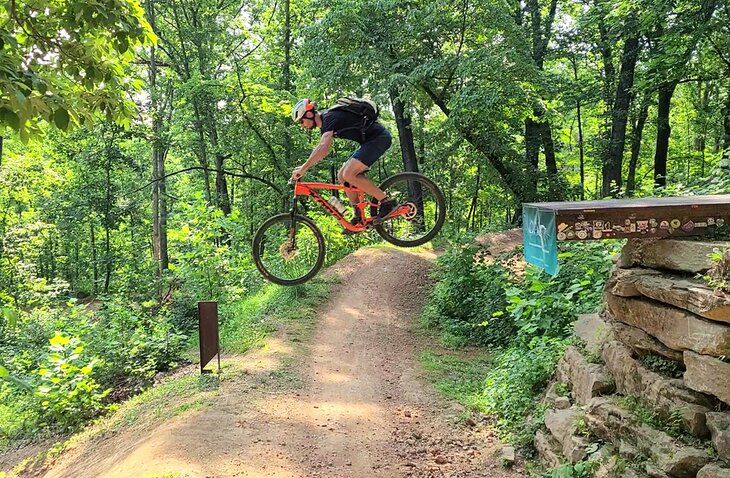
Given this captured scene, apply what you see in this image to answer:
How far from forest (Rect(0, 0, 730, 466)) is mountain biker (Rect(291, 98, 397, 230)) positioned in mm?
1543

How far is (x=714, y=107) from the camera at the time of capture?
15352 mm

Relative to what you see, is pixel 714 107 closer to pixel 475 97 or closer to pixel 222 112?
pixel 475 97

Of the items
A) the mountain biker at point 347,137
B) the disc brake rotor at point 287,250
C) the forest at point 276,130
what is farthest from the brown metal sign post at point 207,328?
the mountain biker at point 347,137

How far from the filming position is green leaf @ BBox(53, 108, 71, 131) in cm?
289

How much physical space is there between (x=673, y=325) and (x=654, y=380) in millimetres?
622

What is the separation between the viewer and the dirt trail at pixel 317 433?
5578mm

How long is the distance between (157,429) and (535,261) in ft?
16.7

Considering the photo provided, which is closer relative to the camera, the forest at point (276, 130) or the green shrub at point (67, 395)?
the forest at point (276, 130)

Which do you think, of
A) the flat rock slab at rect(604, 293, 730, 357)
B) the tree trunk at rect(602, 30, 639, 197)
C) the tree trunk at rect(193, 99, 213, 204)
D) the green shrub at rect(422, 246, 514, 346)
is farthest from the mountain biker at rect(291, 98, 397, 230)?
the tree trunk at rect(193, 99, 213, 204)

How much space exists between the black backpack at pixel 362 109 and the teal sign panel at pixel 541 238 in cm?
176

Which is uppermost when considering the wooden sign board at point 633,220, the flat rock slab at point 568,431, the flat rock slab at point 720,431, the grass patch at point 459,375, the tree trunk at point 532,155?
the tree trunk at point 532,155

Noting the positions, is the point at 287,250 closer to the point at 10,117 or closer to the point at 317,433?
the point at 317,433

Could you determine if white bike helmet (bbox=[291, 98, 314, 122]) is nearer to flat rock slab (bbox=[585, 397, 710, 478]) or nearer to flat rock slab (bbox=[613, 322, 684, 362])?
flat rock slab (bbox=[613, 322, 684, 362])

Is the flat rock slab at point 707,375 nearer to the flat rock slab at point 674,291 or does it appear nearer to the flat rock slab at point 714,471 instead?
the flat rock slab at point 674,291
